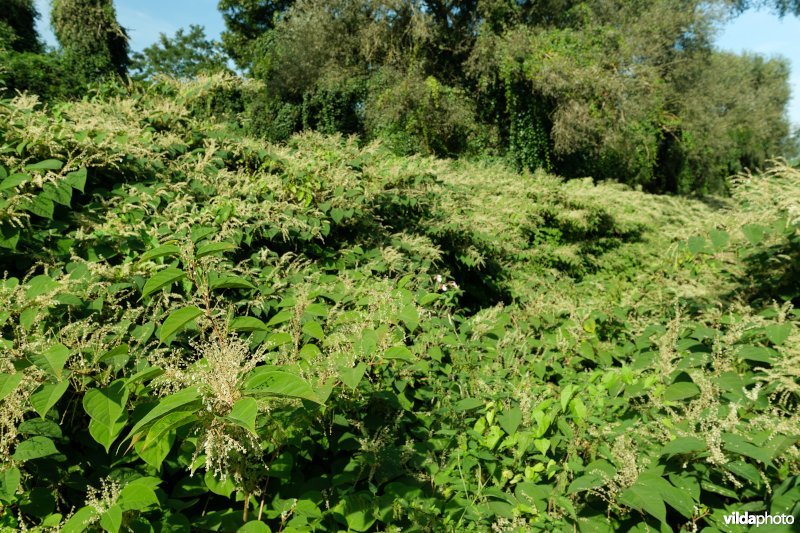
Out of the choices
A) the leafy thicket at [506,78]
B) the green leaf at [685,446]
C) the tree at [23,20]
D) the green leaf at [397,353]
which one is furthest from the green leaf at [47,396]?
the tree at [23,20]

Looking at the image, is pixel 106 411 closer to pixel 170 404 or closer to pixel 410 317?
pixel 170 404

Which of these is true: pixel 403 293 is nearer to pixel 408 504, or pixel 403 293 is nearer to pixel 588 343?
pixel 408 504

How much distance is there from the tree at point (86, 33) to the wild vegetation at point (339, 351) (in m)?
8.47

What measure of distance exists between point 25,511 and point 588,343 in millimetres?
3310

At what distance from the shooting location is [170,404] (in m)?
1.10

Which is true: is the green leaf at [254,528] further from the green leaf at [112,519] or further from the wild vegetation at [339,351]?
the green leaf at [112,519]

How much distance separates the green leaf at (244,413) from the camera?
1034 mm

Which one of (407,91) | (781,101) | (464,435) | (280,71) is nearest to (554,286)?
(464,435)

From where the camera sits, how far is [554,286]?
5418 mm

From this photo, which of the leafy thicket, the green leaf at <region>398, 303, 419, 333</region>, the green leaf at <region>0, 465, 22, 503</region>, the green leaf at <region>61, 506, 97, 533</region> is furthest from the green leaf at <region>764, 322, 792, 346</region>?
the leafy thicket

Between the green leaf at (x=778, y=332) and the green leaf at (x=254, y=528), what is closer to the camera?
the green leaf at (x=254, y=528)

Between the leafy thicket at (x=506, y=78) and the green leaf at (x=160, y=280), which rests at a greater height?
the leafy thicket at (x=506, y=78)

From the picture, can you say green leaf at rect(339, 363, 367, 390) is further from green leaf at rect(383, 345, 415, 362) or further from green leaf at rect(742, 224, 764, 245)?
green leaf at rect(742, 224, 764, 245)

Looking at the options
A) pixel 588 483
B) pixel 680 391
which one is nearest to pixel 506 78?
pixel 680 391
